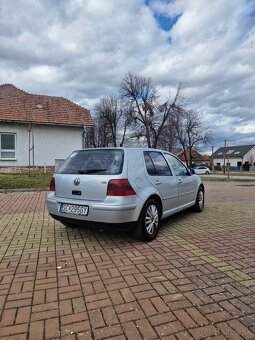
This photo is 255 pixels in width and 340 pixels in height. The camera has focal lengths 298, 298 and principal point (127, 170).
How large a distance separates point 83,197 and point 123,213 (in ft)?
2.36

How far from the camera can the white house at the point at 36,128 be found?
18922mm

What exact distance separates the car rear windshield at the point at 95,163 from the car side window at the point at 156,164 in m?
0.64

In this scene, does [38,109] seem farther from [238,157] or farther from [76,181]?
[238,157]

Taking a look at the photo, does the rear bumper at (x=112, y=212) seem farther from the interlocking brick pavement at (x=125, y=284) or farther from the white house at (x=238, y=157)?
the white house at (x=238, y=157)

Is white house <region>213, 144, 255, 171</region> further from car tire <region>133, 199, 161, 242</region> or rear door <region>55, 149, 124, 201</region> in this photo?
rear door <region>55, 149, 124, 201</region>

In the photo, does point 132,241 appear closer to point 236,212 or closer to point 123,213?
point 123,213

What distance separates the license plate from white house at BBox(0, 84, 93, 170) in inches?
554

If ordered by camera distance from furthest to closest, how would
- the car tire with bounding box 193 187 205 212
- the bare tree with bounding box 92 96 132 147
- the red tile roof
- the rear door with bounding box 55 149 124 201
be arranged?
the bare tree with bounding box 92 96 132 147 < the red tile roof < the car tire with bounding box 193 187 205 212 < the rear door with bounding box 55 149 124 201

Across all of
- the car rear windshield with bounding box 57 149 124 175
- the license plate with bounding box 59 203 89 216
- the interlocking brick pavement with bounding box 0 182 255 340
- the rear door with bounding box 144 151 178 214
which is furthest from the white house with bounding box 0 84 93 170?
the interlocking brick pavement with bounding box 0 182 255 340

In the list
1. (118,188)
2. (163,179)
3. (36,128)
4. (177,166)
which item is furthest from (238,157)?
(118,188)

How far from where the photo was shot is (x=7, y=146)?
19.2m

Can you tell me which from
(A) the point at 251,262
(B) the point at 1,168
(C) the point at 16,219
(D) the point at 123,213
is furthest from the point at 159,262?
(B) the point at 1,168

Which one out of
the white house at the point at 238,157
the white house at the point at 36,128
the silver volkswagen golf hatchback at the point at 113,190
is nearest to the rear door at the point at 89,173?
the silver volkswagen golf hatchback at the point at 113,190

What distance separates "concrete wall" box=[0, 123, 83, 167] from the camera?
19.1 metres
